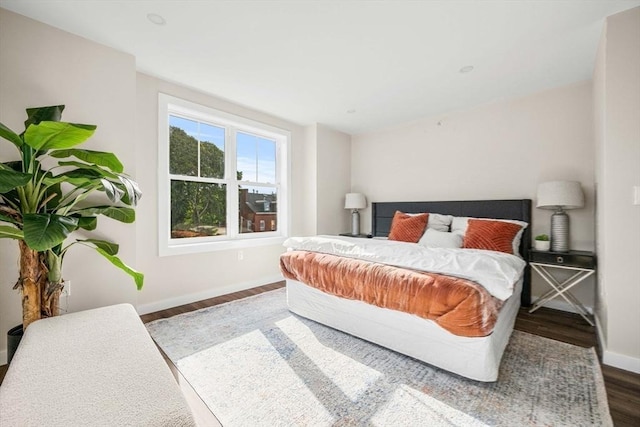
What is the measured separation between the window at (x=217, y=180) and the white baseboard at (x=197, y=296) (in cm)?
55

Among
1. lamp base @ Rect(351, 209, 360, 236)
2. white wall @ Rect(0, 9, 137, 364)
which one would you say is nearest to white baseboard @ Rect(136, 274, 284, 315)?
white wall @ Rect(0, 9, 137, 364)

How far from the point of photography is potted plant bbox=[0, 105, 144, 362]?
1396 millimetres

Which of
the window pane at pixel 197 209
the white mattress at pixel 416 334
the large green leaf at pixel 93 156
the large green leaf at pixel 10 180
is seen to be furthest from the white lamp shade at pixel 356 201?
the large green leaf at pixel 10 180

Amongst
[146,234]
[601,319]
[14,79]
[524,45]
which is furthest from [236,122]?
[601,319]

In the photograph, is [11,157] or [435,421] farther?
[11,157]

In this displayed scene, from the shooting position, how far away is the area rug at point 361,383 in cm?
148

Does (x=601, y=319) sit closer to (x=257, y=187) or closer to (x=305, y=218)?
(x=305, y=218)

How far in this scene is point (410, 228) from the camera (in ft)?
11.6

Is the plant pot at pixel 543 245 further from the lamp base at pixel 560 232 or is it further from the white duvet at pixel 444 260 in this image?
the white duvet at pixel 444 260

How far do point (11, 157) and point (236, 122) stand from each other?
2204mm

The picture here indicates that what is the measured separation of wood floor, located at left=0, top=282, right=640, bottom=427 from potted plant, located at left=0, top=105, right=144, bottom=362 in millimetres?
746

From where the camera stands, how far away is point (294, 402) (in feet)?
5.24

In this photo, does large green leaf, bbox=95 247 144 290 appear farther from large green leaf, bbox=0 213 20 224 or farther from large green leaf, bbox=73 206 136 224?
large green leaf, bbox=0 213 20 224

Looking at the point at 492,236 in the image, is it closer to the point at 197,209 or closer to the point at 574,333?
the point at 574,333
